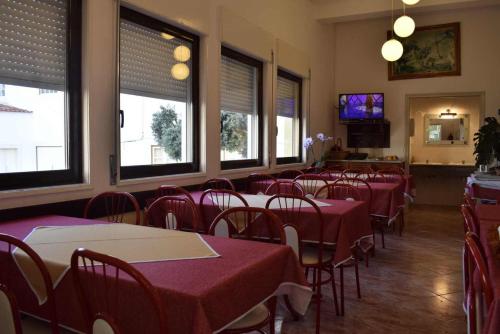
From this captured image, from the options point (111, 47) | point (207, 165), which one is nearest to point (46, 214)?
point (111, 47)

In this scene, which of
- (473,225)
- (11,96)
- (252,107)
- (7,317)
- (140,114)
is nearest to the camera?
(7,317)

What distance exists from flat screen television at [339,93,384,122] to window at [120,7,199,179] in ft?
14.1

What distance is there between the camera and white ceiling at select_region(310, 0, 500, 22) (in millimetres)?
7129

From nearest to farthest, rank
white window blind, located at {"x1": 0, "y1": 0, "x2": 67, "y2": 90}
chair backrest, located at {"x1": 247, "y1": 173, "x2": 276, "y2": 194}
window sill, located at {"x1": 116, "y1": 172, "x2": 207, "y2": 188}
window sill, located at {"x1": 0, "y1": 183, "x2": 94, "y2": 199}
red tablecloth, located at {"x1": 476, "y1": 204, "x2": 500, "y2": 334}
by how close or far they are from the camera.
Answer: red tablecloth, located at {"x1": 476, "y1": 204, "x2": 500, "y2": 334}, window sill, located at {"x1": 0, "y1": 183, "x2": 94, "y2": 199}, white window blind, located at {"x1": 0, "y1": 0, "x2": 67, "y2": 90}, window sill, located at {"x1": 116, "y1": 172, "x2": 207, "y2": 188}, chair backrest, located at {"x1": 247, "y1": 173, "x2": 276, "y2": 194}

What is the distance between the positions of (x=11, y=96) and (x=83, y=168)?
0.68 meters

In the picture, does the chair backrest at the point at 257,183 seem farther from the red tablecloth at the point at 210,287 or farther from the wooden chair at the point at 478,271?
the wooden chair at the point at 478,271

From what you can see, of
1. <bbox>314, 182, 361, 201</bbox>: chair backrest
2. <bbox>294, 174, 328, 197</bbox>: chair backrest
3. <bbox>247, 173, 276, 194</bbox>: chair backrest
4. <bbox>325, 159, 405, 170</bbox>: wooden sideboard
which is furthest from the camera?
<bbox>325, 159, 405, 170</bbox>: wooden sideboard

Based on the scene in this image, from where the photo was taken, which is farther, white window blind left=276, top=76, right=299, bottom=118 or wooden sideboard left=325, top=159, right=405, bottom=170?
wooden sideboard left=325, top=159, right=405, bottom=170

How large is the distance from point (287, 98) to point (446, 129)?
3.94 metres

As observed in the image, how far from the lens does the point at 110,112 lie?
10.8 ft

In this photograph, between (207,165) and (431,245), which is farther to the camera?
(431,245)

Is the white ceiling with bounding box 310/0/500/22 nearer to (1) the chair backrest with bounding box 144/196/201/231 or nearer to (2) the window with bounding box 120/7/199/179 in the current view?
(2) the window with bounding box 120/7/199/179

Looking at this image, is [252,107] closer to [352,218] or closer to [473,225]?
[352,218]

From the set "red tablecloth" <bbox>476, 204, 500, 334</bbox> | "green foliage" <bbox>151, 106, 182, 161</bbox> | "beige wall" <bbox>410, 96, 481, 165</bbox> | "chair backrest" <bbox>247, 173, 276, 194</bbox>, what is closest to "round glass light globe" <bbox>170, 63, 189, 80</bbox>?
"green foliage" <bbox>151, 106, 182, 161</bbox>
